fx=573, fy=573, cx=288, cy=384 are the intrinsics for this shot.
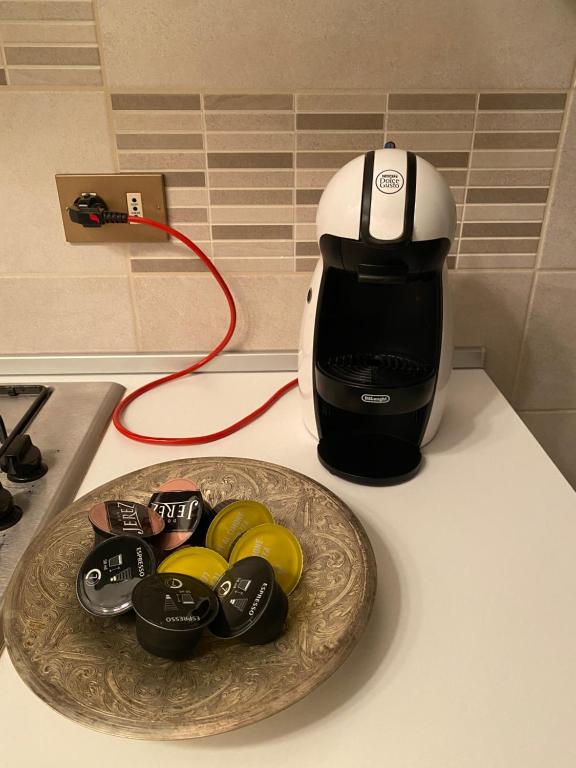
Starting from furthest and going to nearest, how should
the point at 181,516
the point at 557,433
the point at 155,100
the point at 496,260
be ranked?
the point at 557,433
the point at 496,260
the point at 155,100
the point at 181,516

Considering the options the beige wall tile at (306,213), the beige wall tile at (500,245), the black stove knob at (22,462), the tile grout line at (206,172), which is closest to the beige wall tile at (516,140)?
the beige wall tile at (500,245)

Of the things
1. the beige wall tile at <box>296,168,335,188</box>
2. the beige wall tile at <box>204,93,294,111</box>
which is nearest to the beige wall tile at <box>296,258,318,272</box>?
the beige wall tile at <box>296,168,335,188</box>

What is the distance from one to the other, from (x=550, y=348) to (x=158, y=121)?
677 millimetres

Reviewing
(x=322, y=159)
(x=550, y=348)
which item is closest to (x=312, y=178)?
(x=322, y=159)

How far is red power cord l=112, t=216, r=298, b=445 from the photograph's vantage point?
72cm

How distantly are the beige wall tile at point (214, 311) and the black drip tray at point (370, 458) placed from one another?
0.80ft

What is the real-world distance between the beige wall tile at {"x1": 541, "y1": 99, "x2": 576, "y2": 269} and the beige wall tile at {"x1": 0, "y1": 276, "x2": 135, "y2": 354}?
625 mm

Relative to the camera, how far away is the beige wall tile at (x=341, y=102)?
0.75 meters

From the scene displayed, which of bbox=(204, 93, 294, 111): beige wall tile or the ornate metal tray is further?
bbox=(204, 93, 294, 111): beige wall tile

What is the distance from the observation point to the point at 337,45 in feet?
2.39

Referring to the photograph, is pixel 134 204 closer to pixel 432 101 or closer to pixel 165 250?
pixel 165 250

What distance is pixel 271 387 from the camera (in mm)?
854

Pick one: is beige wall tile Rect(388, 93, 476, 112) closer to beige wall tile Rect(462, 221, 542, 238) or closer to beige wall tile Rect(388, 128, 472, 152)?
beige wall tile Rect(388, 128, 472, 152)

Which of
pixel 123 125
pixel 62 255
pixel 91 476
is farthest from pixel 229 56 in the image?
pixel 91 476
